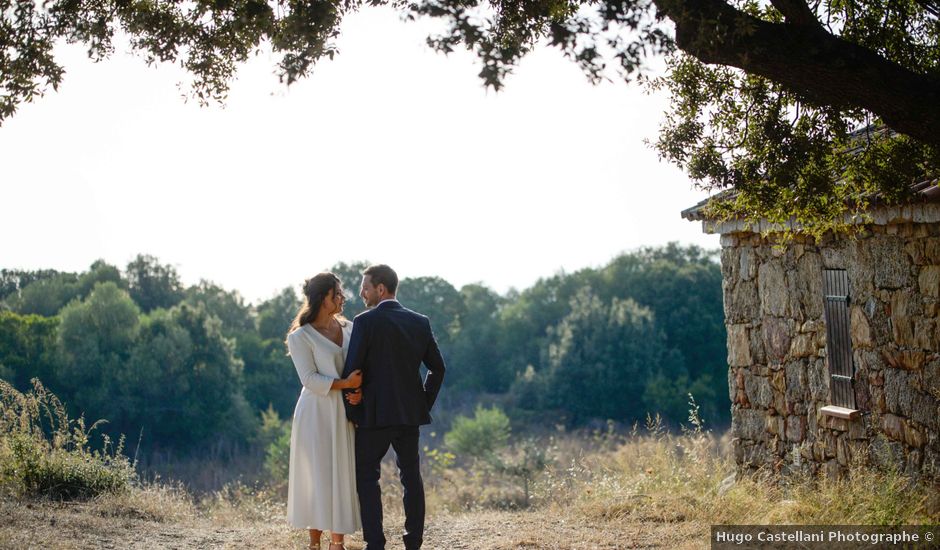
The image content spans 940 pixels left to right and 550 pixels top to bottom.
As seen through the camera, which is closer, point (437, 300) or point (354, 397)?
point (354, 397)

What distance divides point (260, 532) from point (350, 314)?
125 ft

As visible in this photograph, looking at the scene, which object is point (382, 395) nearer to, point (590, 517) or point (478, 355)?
point (590, 517)

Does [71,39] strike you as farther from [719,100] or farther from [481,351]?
[481,351]

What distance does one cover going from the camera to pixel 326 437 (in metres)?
5.92

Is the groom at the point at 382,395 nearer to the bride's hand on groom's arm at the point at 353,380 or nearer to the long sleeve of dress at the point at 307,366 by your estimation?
the bride's hand on groom's arm at the point at 353,380

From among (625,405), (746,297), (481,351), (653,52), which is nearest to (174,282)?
(481,351)

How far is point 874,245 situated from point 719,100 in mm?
2360

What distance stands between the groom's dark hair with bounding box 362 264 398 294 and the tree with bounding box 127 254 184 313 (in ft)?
125

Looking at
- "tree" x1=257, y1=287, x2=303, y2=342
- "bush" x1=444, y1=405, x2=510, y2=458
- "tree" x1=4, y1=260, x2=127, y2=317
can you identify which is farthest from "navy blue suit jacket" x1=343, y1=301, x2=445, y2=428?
"tree" x1=257, y1=287, x2=303, y2=342

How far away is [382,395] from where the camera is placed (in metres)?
5.68

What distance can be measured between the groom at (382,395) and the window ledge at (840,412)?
181 inches

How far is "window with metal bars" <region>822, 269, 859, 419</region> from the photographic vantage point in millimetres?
8375

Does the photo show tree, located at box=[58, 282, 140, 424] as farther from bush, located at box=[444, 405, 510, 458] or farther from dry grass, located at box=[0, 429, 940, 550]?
dry grass, located at box=[0, 429, 940, 550]

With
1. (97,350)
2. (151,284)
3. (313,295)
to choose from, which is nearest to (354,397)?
(313,295)
